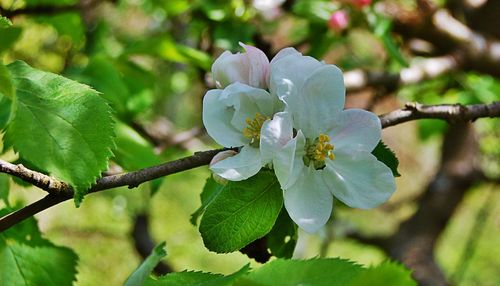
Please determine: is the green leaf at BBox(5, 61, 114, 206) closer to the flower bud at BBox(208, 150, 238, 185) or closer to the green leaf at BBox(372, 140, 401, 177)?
the flower bud at BBox(208, 150, 238, 185)

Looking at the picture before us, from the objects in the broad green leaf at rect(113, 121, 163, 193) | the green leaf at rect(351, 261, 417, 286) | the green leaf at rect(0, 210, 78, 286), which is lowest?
the broad green leaf at rect(113, 121, 163, 193)

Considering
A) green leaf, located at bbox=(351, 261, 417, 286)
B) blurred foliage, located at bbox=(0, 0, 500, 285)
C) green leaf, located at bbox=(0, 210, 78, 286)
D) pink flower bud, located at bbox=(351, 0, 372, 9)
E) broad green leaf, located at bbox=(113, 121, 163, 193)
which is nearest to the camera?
green leaf, located at bbox=(351, 261, 417, 286)

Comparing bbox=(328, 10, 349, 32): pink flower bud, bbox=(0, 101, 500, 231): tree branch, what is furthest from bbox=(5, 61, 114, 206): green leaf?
bbox=(328, 10, 349, 32): pink flower bud

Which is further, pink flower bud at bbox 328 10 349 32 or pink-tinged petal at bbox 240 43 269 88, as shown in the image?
pink flower bud at bbox 328 10 349 32

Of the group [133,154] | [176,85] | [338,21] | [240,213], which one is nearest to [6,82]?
[240,213]

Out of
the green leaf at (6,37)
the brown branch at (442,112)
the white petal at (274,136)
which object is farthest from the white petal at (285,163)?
A: the green leaf at (6,37)

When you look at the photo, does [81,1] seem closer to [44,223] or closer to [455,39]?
[455,39]

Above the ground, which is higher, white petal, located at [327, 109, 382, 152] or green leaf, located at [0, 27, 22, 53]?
green leaf, located at [0, 27, 22, 53]
